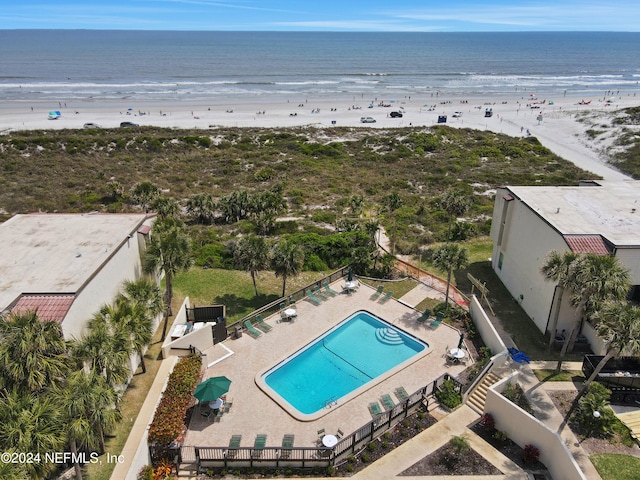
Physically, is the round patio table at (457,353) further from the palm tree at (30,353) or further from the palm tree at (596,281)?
the palm tree at (30,353)

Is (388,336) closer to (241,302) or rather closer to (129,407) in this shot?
(241,302)

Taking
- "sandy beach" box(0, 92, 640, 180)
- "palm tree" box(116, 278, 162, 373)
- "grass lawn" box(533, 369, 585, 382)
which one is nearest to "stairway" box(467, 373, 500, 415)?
"grass lawn" box(533, 369, 585, 382)

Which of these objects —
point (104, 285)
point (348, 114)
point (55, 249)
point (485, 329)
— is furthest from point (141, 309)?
point (348, 114)

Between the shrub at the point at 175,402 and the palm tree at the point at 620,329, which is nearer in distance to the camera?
the palm tree at the point at 620,329

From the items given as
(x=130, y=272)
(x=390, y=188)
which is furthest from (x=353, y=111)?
(x=130, y=272)

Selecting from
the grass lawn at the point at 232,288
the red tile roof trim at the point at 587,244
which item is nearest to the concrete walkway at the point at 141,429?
the grass lawn at the point at 232,288

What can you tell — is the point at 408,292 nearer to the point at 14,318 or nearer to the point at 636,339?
the point at 636,339

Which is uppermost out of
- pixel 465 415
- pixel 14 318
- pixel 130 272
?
pixel 14 318
